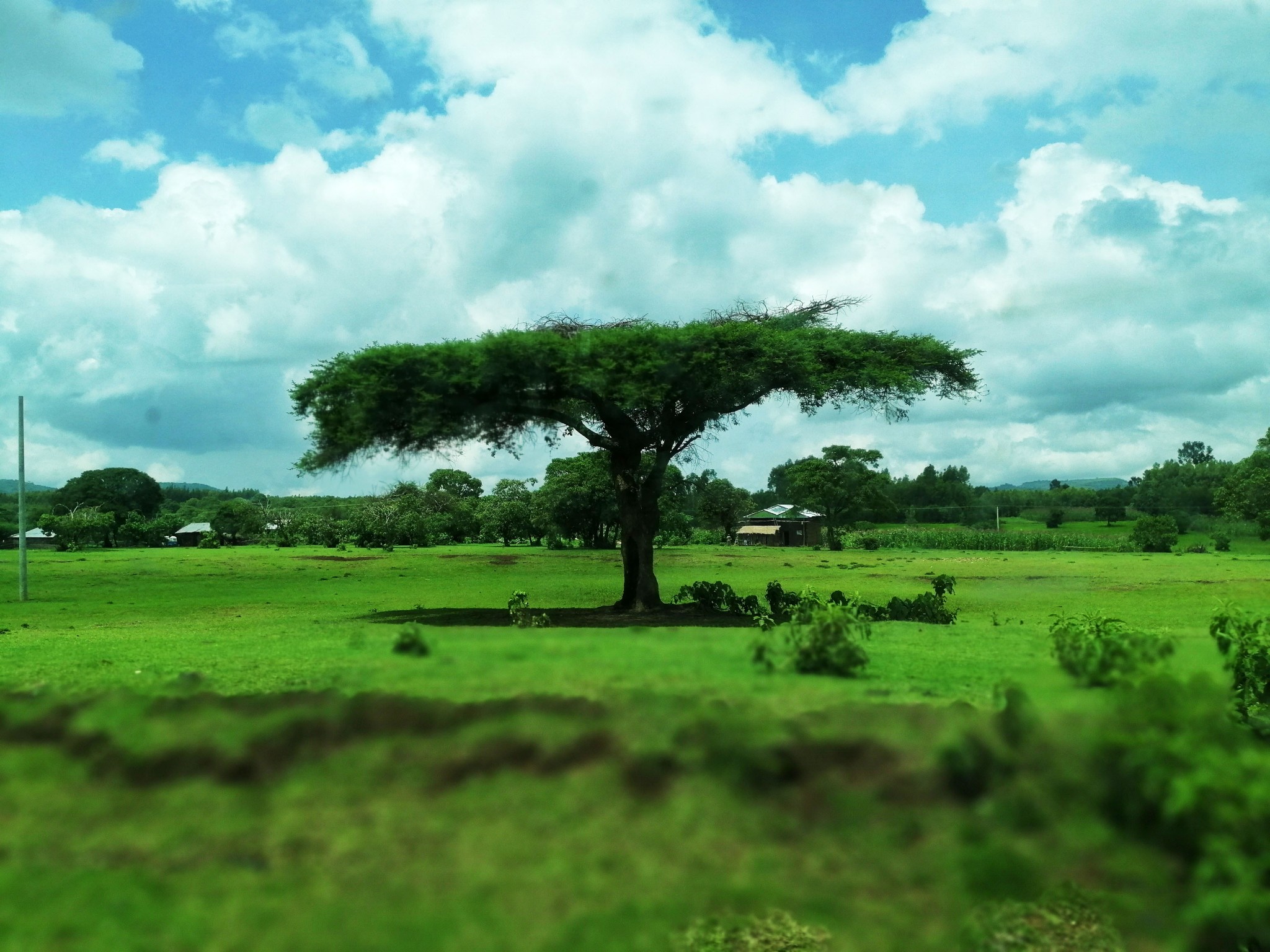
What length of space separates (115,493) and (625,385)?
9038 centimetres

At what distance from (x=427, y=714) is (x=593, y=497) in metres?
47.8

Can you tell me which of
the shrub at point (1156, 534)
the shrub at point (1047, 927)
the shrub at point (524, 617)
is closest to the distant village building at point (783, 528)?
the shrub at point (1156, 534)

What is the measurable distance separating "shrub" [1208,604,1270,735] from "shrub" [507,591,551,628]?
9450 mm

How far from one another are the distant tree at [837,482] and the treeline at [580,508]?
0.33 ft

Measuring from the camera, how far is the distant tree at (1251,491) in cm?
5594

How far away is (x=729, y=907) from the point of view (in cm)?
571

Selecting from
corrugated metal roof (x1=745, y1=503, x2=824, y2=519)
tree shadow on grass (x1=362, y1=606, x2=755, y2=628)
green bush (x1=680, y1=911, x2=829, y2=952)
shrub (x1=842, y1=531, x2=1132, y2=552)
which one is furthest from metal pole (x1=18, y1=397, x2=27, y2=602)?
corrugated metal roof (x1=745, y1=503, x2=824, y2=519)

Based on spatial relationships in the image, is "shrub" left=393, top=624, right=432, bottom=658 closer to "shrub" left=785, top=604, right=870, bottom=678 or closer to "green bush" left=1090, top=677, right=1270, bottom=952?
"shrub" left=785, top=604, right=870, bottom=678

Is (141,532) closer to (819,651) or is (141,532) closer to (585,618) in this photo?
Answer: (585,618)

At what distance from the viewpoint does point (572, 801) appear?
6.46 meters

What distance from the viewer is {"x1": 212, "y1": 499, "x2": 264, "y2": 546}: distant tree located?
82.8 metres

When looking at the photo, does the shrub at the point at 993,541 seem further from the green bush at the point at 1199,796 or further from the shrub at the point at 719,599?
the green bush at the point at 1199,796

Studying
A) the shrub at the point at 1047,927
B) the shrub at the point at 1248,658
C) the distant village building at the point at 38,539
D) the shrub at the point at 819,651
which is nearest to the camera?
the shrub at the point at 1047,927

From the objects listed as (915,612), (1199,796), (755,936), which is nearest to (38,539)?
(915,612)
